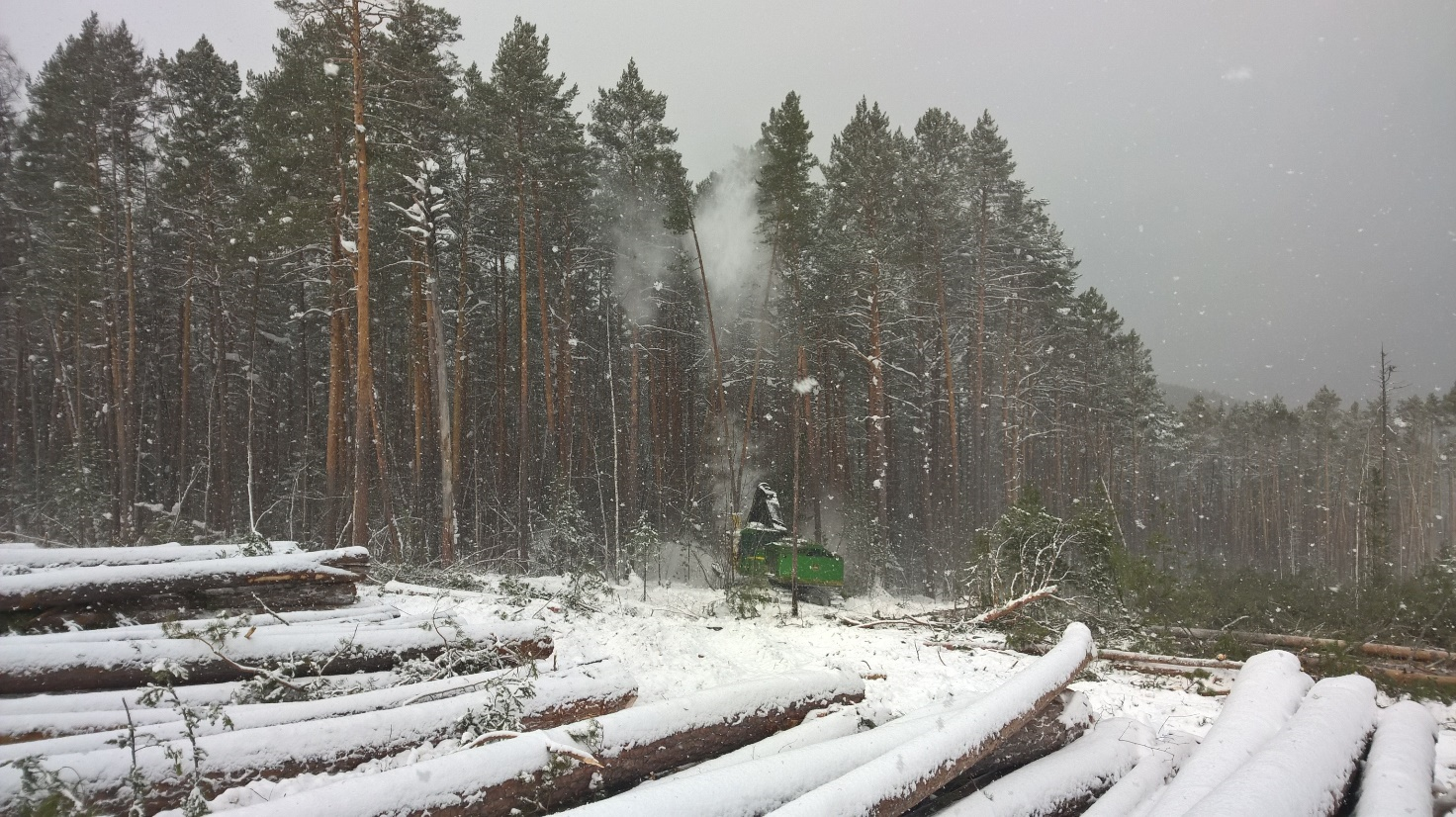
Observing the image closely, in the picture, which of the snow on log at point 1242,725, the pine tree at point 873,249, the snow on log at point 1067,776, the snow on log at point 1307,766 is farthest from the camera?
the pine tree at point 873,249

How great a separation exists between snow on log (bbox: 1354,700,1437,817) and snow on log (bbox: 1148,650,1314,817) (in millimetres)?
391

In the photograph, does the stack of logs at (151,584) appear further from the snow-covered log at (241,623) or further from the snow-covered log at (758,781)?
the snow-covered log at (758,781)

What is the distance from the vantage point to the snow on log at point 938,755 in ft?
8.23

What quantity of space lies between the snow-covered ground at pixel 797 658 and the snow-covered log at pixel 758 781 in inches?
77.9

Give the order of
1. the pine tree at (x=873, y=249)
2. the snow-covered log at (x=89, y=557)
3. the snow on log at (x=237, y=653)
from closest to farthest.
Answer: the snow on log at (x=237, y=653)
the snow-covered log at (x=89, y=557)
the pine tree at (x=873, y=249)

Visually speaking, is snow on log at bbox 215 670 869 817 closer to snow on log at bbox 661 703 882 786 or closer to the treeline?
snow on log at bbox 661 703 882 786

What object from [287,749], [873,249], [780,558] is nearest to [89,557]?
[287,749]

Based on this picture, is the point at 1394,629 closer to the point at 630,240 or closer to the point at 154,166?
the point at 630,240

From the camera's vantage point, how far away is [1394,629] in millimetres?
10156

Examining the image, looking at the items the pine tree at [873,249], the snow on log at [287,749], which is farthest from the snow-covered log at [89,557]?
the pine tree at [873,249]

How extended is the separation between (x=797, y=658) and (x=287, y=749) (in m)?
6.44

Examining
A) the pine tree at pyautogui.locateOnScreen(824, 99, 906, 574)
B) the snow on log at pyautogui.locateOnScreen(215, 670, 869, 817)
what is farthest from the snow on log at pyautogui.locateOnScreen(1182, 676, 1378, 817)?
the pine tree at pyautogui.locateOnScreen(824, 99, 906, 574)

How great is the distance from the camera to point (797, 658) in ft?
27.9

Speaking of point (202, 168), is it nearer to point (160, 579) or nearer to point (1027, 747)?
point (160, 579)
